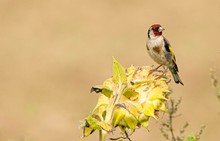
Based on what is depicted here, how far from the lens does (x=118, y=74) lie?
2.83 metres

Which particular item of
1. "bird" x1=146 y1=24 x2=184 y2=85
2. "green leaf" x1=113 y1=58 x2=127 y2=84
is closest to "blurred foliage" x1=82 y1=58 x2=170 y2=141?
"green leaf" x1=113 y1=58 x2=127 y2=84

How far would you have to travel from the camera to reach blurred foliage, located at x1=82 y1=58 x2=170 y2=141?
2.73 m

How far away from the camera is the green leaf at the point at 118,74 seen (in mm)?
2818

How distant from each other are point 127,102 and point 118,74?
0.12 meters

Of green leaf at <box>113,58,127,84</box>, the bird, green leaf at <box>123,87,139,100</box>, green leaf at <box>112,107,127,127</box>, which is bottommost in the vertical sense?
green leaf at <box>112,107,127,127</box>

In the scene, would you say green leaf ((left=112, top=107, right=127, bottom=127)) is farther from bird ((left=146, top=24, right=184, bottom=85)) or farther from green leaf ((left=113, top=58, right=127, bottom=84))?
bird ((left=146, top=24, right=184, bottom=85))

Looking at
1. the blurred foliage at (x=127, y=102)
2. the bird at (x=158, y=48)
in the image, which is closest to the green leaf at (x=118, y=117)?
the blurred foliage at (x=127, y=102)

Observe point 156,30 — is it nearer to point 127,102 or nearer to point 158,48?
point 158,48

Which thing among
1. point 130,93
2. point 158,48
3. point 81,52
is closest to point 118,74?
point 130,93

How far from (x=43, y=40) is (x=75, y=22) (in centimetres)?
163

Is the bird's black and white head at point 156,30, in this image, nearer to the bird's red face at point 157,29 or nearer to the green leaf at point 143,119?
the bird's red face at point 157,29

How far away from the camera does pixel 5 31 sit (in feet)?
61.4

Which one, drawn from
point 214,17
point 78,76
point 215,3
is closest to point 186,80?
point 78,76

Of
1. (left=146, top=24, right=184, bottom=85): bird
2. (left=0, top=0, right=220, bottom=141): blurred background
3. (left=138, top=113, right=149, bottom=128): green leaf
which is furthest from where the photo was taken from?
(left=0, top=0, right=220, bottom=141): blurred background
